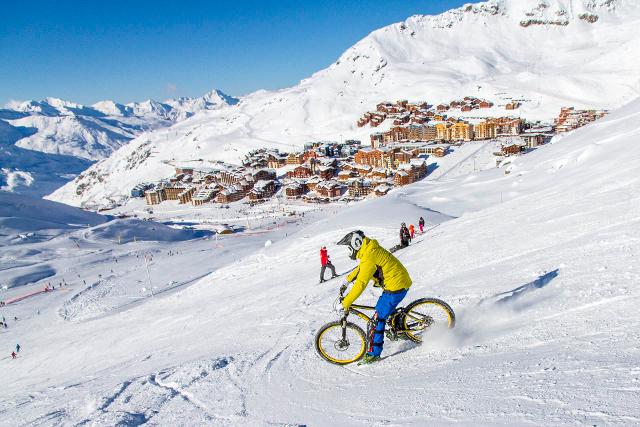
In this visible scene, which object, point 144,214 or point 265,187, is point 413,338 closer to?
point 265,187

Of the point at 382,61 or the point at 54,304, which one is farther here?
the point at 382,61

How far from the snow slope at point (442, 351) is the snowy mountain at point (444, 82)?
4341 inches

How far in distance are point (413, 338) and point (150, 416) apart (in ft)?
11.6

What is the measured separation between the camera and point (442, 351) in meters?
5.46

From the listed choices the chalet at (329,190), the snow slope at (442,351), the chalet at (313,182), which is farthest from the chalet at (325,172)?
the snow slope at (442,351)

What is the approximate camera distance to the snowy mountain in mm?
122938

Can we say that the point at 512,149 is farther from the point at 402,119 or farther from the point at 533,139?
the point at 402,119

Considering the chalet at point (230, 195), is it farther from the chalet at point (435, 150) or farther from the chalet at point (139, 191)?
the chalet at point (139, 191)

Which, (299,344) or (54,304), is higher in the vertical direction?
(299,344)

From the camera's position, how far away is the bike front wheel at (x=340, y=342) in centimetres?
593

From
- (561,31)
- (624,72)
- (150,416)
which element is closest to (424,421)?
(150,416)

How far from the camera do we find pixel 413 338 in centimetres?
582

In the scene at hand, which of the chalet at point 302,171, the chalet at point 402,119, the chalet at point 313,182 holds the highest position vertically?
the chalet at point 402,119

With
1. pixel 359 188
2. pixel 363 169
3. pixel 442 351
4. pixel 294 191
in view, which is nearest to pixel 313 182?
pixel 294 191
